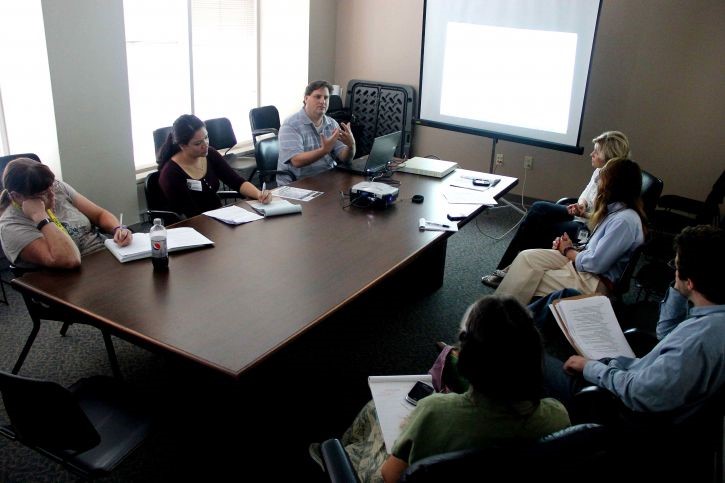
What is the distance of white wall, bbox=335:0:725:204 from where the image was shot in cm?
440

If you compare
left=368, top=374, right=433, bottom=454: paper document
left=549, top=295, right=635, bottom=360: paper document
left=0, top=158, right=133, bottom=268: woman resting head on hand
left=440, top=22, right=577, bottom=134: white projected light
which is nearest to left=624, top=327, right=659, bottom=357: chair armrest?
left=549, top=295, right=635, bottom=360: paper document

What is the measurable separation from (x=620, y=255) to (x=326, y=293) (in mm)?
1460

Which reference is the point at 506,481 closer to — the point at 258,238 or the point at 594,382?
the point at 594,382

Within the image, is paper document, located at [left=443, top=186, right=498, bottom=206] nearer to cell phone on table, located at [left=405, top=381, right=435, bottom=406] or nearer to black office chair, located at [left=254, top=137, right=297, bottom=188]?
black office chair, located at [left=254, top=137, right=297, bottom=188]

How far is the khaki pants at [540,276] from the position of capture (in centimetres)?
285

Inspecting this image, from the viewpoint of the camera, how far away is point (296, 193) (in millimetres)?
3266

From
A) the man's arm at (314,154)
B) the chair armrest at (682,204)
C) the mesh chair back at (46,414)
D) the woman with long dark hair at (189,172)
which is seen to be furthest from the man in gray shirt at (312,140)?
the mesh chair back at (46,414)

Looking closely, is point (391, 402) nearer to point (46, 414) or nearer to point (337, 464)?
point (337, 464)

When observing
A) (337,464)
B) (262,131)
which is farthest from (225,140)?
(337,464)

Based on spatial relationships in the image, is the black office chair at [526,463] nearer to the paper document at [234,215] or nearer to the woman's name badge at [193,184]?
the paper document at [234,215]

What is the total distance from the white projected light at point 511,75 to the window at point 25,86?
322cm

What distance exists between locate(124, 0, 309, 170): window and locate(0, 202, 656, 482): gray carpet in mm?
2022

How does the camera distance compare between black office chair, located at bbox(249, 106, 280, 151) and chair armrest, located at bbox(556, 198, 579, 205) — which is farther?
black office chair, located at bbox(249, 106, 280, 151)

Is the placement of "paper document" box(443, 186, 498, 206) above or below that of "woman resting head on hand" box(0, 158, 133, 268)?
below
